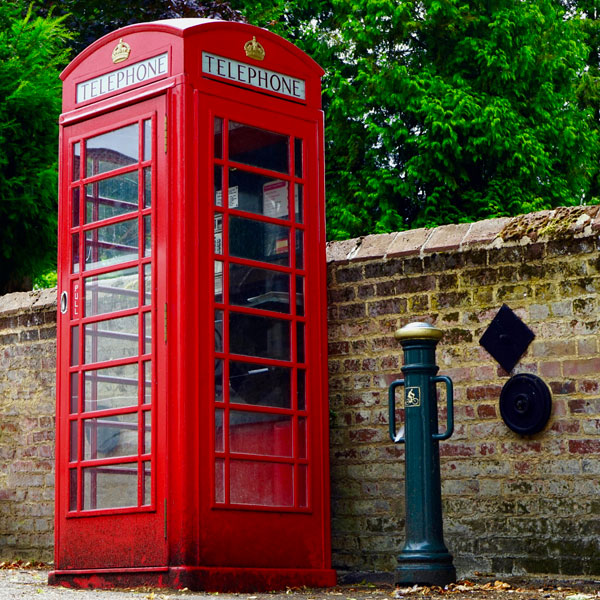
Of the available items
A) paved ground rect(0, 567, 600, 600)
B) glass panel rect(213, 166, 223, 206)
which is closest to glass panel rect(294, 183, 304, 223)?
glass panel rect(213, 166, 223, 206)

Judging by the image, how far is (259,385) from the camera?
20.6 ft

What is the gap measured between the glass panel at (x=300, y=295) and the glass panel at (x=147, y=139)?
1.09 metres

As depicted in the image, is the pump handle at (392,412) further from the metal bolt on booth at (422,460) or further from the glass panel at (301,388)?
the glass panel at (301,388)

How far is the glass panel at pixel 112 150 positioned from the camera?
250 inches

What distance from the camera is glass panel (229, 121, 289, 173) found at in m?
6.38

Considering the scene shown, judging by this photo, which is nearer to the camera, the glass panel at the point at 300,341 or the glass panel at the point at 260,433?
the glass panel at the point at 260,433

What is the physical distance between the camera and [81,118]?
6.66 m

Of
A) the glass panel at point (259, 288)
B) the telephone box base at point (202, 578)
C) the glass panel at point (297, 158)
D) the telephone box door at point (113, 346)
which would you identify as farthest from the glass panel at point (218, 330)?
the telephone box base at point (202, 578)

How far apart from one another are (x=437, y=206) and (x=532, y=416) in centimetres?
1423

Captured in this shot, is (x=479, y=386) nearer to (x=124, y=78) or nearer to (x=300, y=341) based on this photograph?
(x=300, y=341)

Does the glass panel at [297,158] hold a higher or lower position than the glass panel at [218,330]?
higher

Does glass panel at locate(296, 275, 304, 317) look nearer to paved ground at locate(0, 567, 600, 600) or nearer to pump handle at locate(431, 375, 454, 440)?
pump handle at locate(431, 375, 454, 440)

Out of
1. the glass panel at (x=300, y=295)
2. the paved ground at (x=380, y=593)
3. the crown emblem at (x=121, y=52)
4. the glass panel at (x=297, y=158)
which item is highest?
the crown emblem at (x=121, y=52)

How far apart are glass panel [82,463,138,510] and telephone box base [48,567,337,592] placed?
359 millimetres
